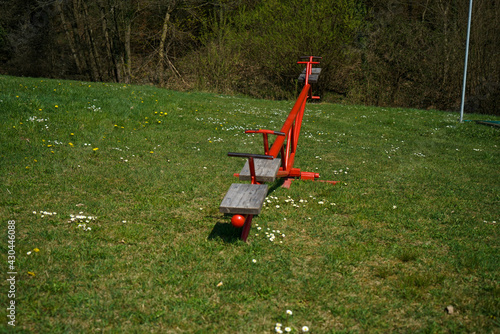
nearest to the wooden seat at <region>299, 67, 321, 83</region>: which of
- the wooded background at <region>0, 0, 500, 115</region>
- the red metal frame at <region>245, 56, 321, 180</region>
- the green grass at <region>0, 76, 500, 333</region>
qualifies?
the red metal frame at <region>245, 56, 321, 180</region>

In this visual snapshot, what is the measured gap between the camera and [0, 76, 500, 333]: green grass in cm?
308

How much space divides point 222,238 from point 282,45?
19210 mm

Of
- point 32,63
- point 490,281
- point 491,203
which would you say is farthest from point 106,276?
point 32,63

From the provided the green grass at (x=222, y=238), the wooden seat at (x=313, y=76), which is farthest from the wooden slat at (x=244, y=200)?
the wooden seat at (x=313, y=76)

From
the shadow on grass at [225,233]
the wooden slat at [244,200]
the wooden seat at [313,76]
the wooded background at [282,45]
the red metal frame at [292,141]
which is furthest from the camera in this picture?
the wooded background at [282,45]

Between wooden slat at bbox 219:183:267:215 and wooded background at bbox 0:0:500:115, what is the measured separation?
18458mm

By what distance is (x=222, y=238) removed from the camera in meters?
4.32

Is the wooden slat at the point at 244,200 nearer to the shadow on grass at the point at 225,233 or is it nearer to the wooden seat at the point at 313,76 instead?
the shadow on grass at the point at 225,233

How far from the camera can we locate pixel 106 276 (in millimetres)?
3477

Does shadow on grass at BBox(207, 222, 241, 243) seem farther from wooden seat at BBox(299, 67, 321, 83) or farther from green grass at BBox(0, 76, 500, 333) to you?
wooden seat at BBox(299, 67, 321, 83)

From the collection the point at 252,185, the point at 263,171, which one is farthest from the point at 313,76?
the point at 252,185

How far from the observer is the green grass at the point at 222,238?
10.1ft

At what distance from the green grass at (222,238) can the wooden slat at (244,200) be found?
56 cm

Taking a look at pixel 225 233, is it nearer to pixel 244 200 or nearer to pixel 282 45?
pixel 244 200
